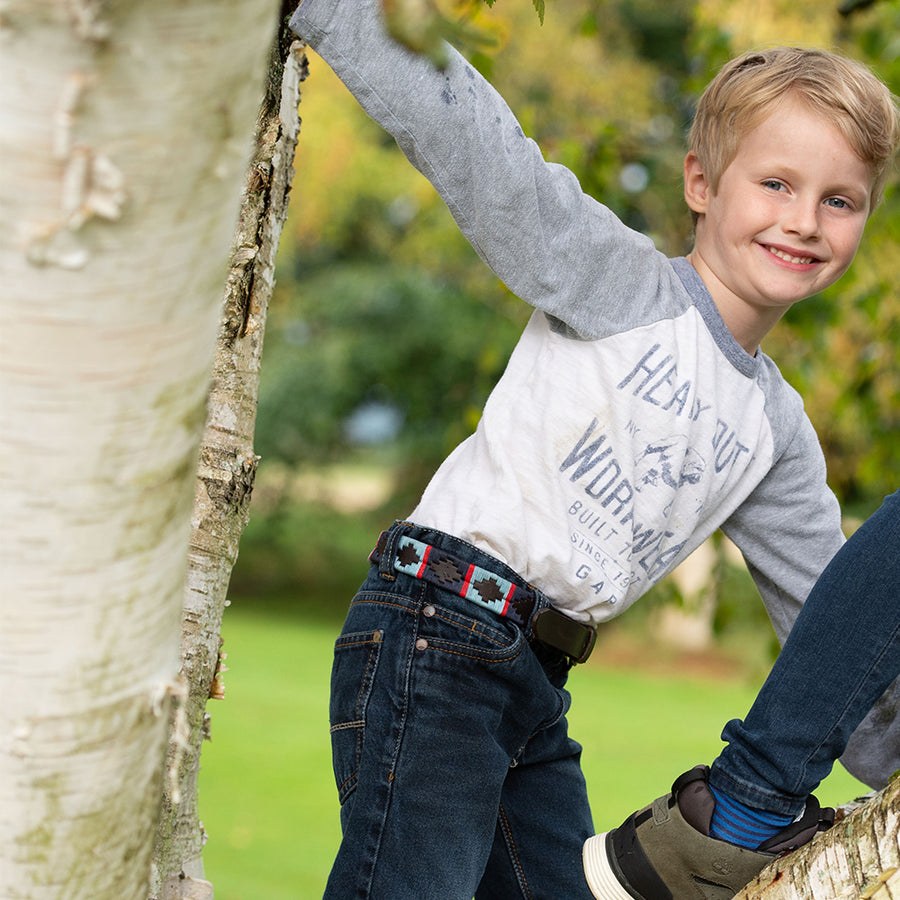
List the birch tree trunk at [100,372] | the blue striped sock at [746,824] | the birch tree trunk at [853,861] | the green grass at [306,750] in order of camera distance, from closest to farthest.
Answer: the birch tree trunk at [100,372]
the birch tree trunk at [853,861]
the blue striped sock at [746,824]
the green grass at [306,750]

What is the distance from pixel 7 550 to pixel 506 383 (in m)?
0.87

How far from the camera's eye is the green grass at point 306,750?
19.1ft

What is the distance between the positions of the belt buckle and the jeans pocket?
190mm

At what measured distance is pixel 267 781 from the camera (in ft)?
23.2

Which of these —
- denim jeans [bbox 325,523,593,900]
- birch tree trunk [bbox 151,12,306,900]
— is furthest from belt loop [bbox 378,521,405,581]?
birch tree trunk [bbox 151,12,306,900]

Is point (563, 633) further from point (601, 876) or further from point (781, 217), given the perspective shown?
point (781, 217)

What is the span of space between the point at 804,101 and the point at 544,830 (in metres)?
1.02

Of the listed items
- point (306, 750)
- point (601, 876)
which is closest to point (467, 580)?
point (601, 876)

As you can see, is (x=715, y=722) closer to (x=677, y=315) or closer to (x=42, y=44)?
(x=677, y=315)

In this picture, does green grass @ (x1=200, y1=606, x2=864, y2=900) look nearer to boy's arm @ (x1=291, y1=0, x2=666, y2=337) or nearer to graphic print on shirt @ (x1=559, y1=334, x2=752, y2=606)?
graphic print on shirt @ (x1=559, y1=334, x2=752, y2=606)

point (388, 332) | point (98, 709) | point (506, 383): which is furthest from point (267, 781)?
point (98, 709)

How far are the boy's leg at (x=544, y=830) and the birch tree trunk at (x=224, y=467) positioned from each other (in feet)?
1.45

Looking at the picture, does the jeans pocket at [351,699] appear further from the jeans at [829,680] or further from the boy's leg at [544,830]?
the jeans at [829,680]

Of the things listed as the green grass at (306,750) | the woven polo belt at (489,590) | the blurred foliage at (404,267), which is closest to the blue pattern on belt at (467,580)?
the woven polo belt at (489,590)
